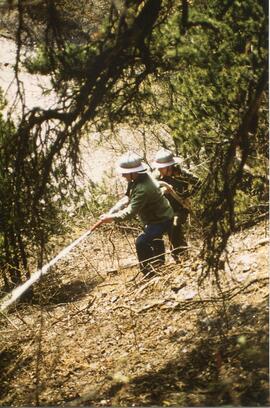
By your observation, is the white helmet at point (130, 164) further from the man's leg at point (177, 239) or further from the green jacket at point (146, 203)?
the man's leg at point (177, 239)

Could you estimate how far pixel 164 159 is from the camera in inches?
129

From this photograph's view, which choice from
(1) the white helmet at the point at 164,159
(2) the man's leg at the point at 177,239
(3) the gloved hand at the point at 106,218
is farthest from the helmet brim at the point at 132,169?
(2) the man's leg at the point at 177,239

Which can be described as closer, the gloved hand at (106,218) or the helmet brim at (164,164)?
the gloved hand at (106,218)

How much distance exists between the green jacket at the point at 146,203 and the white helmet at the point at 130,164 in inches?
4.4

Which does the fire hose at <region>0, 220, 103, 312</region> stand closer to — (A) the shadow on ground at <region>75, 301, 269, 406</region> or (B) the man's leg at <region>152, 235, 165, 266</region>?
(B) the man's leg at <region>152, 235, 165, 266</region>

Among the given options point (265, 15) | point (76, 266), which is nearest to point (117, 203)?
point (76, 266)

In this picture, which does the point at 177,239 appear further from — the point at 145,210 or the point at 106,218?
the point at 106,218

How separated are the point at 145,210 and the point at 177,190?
10.2 inches

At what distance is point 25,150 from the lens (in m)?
2.50

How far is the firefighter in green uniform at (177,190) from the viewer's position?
3.25 m

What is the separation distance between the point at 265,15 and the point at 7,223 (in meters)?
1.78

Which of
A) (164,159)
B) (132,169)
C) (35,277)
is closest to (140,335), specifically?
(35,277)

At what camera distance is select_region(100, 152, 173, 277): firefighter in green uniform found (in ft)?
10.3

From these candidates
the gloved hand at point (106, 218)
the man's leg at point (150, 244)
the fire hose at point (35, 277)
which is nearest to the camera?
the gloved hand at point (106, 218)
